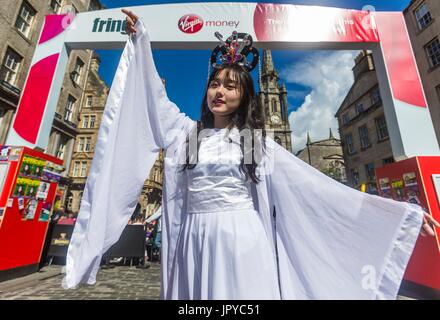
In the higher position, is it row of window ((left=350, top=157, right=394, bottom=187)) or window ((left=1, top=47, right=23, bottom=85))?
window ((left=1, top=47, right=23, bottom=85))

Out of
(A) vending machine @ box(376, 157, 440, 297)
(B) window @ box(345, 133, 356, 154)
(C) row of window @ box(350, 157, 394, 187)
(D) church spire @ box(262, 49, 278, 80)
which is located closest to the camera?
(A) vending machine @ box(376, 157, 440, 297)

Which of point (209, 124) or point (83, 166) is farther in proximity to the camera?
point (83, 166)

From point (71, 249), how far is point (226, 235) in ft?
2.85

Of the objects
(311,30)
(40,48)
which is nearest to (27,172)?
(40,48)

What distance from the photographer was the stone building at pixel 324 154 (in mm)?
53094

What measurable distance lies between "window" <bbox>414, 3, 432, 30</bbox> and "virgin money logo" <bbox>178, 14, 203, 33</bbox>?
17.5m

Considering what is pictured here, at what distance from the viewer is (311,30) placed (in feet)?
17.0

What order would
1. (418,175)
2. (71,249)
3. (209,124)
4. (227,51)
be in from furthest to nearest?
1. (418,175)
2. (227,51)
3. (209,124)
4. (71,249)

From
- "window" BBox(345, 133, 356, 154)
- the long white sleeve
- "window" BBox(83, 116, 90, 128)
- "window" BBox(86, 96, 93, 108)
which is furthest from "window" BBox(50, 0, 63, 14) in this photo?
"window" BBox(345, 133, 356, 154)

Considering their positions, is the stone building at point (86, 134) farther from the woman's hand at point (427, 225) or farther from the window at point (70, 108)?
the woman's hand at point (427, 225)

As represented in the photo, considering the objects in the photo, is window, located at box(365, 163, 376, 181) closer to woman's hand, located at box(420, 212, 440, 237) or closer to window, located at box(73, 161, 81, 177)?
woman's hand, located at box(420, 212, 440, 237)

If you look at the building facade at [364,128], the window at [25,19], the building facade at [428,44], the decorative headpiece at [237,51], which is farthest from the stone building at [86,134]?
the building facade at [428,44]

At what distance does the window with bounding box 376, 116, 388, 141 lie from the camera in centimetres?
1820
